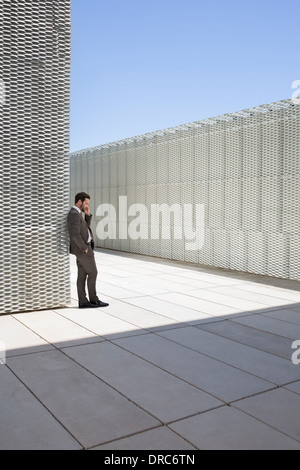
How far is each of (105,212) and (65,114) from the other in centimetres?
993

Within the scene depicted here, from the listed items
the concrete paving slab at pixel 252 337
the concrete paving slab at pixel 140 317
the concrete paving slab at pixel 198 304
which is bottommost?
the concrete paving slab at pixel 198 304

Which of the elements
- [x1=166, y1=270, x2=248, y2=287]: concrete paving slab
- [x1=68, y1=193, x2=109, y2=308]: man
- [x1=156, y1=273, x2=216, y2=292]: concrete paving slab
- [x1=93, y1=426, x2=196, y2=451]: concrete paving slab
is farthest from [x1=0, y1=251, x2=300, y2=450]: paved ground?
[x1=166, y1=270, x2=248, y2=287]: concrete paving slab

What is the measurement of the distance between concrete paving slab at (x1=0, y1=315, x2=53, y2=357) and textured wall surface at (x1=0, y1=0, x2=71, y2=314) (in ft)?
2.48

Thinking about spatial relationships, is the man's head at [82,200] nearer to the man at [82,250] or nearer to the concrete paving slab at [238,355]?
the man at [82,250]

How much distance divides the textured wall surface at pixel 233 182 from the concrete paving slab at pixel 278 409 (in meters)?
6.32

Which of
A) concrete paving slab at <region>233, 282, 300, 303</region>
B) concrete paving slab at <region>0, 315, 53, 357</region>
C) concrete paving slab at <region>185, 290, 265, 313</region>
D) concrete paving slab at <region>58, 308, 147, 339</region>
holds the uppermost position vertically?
concrete paving slab at <region>0, 315, 53, 357</region>

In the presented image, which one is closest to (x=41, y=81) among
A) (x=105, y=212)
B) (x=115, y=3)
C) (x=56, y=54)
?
(x=56, y=54)

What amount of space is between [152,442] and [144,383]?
0.95 m

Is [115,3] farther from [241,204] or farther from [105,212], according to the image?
[105,212]

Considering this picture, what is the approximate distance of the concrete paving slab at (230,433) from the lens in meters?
2.69

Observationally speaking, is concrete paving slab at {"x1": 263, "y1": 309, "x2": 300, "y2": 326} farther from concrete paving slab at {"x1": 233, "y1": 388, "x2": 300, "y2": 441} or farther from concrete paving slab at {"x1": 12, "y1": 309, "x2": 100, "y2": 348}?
concrete paving slab at {"x1": 12, "y1": 309, "x2": 100, "y2": 348}

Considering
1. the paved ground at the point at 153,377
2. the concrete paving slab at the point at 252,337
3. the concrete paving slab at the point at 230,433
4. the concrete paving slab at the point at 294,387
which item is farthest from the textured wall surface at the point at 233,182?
the concrete paving slab at the point at 230,433

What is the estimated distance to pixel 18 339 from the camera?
191 inches

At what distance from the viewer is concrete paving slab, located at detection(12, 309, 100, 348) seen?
15.9 ft
